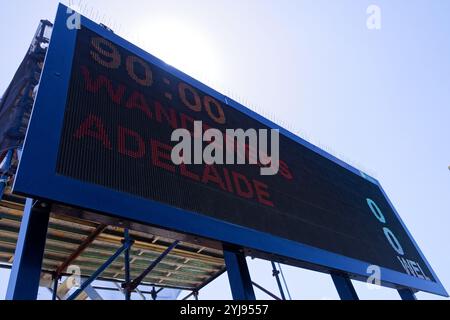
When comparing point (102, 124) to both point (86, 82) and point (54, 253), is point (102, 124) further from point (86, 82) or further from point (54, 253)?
point (54, 253)

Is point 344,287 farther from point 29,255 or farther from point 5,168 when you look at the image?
point 5,168

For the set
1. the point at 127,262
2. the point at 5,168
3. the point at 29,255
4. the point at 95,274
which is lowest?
the point at 29,255

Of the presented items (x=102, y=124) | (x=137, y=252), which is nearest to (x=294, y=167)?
(x=102, y=124)

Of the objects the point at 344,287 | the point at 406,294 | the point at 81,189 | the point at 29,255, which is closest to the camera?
the point at 29,255

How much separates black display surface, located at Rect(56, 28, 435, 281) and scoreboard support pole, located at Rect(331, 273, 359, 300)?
461mm

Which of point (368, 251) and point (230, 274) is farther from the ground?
point (368, 251)

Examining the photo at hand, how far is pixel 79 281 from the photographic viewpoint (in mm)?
8859

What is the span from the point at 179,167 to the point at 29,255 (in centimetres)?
199

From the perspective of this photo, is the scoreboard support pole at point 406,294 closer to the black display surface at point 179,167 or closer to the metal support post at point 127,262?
the black display surface at point 179,167

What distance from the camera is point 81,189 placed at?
3.40m

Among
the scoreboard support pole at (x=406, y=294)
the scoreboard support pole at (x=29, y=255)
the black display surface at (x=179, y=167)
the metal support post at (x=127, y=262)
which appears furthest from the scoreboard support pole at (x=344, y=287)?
the scoreboard support pole at (x=29, y=255)

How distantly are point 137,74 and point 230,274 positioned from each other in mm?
3239

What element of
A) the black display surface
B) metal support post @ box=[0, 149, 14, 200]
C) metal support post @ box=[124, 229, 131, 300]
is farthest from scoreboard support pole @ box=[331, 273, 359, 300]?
metal support post @ box=[0, 149, 14, 200]

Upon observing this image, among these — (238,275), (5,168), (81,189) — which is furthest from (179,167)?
(5,168)
